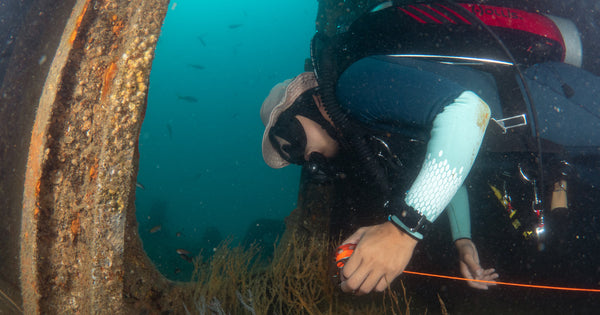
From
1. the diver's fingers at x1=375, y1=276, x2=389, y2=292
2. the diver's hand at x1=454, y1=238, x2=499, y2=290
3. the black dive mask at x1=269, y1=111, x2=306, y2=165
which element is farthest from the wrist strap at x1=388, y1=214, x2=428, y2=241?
the diver's hand at x1=454, y1=238, x2=499, y2=290

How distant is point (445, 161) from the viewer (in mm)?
1517

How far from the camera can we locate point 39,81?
178 cm

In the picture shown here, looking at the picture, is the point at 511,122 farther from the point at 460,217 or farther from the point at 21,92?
the point at 21,92

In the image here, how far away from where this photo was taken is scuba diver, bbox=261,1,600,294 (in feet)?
4.98

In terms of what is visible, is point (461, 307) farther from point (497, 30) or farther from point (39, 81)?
point (39, 81)

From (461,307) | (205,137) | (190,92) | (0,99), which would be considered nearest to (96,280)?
(0,99)

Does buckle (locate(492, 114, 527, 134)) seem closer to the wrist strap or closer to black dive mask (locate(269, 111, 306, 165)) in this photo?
the wrist strap

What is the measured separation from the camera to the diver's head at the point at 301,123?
8.25 ft

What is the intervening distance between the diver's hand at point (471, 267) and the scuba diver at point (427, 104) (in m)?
0.01

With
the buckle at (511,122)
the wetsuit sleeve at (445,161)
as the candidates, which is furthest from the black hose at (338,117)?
the buckle at (511,122)

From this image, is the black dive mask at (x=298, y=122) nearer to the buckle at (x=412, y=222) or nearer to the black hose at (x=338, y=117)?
the black hose at (x=338, y=117)

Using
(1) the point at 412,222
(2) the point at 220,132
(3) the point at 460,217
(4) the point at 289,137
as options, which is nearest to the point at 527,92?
(1) the point at 412,222

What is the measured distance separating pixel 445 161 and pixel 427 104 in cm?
37

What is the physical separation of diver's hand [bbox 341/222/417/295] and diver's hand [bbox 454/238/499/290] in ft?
5.16
